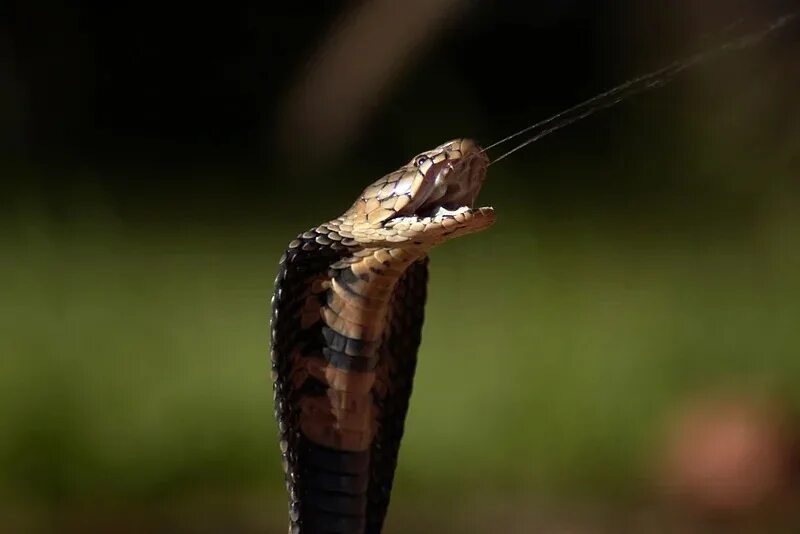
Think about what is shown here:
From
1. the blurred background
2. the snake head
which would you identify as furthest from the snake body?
the blurred background

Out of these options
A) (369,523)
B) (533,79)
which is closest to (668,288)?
(533,79)

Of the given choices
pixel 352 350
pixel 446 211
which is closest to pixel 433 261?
pixel 352 350

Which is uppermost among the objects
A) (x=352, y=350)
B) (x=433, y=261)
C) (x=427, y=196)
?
(x=433, y=261)

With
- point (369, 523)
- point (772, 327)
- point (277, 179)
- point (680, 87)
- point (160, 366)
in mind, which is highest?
point (680, 87)

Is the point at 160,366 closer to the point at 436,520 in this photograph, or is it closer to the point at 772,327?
the point at 436,520

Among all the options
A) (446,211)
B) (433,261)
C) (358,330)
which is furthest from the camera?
(433,261)

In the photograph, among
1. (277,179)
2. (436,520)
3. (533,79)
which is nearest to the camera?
(533,79)

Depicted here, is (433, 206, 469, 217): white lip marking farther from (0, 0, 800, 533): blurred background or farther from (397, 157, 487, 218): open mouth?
(0, 0, 800, 533): blurred background

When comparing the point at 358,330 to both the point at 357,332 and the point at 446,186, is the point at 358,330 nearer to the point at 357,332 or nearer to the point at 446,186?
the point at 357,332

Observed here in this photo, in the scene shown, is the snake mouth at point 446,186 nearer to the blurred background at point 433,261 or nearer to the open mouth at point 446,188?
the open mouth at point 446,188
